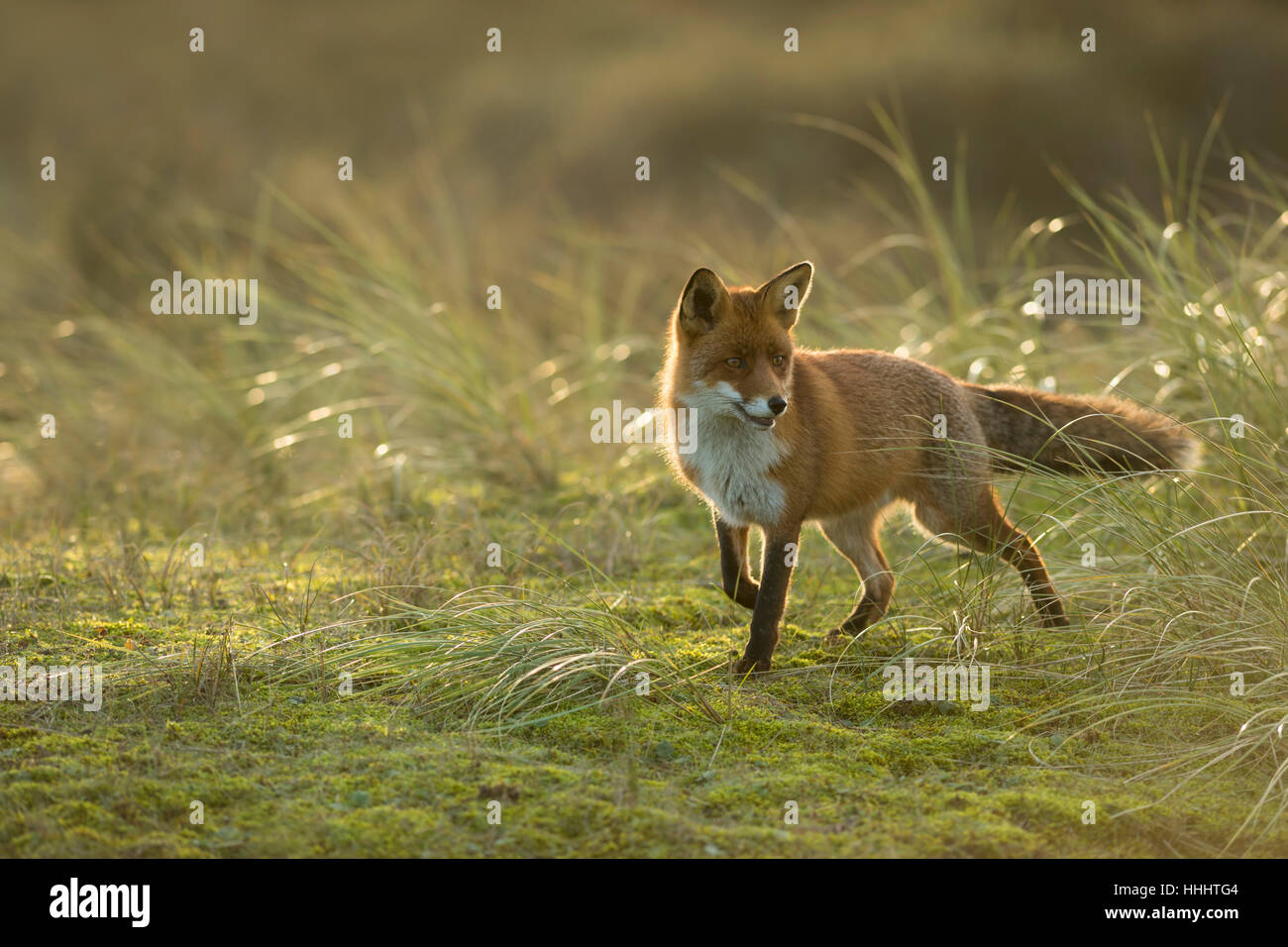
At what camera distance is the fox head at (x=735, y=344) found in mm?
4590

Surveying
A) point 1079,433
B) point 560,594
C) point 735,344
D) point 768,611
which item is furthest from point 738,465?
point 1079,433

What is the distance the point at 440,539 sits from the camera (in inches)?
240

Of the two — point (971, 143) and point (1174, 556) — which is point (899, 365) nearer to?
point (1174, 556)

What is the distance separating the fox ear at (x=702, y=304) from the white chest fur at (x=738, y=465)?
353 mm

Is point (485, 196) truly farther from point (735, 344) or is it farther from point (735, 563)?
point (735, 344)

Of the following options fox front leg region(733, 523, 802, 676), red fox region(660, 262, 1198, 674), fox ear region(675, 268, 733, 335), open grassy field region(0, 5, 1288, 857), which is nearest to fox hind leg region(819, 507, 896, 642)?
red fox region(660, 262, 1198, 674)

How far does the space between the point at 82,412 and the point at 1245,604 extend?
7.64m

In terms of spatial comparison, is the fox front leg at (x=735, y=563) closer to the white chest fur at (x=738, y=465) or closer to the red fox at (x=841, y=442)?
the red fox at (x=841, y=442)

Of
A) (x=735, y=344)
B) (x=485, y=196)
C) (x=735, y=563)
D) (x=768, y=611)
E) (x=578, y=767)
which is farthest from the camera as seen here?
(x=485, y=196)

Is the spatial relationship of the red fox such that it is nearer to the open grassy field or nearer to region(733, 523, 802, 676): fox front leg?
region(733, 523, 802, 676): fox front leg

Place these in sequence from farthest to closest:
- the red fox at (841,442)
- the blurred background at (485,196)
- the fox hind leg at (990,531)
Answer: the blurred background at (485,196) < the fox hind leg at (990,531) < the red fox at (841,442)

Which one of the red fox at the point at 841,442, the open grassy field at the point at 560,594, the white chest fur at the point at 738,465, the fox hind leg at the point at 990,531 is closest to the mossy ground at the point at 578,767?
the open grassy field at the point at 560,594

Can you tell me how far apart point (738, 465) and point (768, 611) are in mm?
615

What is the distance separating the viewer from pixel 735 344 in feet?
15.3
